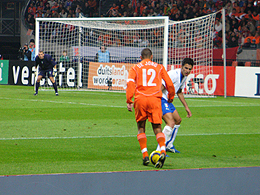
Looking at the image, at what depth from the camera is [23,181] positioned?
404cm

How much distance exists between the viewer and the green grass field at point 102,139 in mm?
6047

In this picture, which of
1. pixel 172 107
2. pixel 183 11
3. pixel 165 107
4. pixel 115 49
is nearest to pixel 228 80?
pixel 115 49

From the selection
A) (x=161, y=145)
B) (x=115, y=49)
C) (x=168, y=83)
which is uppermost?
(x=115, y=49)

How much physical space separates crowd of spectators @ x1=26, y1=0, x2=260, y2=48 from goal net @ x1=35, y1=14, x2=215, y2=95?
2.60 m

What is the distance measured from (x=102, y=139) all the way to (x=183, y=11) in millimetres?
19691

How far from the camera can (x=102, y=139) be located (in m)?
8.33

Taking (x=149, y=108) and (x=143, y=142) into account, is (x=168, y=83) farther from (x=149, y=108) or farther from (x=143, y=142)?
(x=143, y=142)

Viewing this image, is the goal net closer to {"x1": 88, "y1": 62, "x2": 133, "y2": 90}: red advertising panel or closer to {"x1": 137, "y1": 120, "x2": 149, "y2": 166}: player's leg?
{"x1": 88, "y1": 62, "x2": 133, "y2": 90}: red advertising panel

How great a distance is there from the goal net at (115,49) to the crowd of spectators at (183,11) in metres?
2.60

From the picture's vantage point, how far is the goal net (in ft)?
65.0

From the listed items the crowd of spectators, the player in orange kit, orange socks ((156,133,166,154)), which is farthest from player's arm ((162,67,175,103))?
the crowd of spectators

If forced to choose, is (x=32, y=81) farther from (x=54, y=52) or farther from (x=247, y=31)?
(x=247, y=31)

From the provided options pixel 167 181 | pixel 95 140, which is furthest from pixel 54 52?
pixel 167 181

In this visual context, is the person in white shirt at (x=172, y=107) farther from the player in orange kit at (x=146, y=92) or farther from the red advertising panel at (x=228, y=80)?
the red advertising panel at (x=228, y=80)
